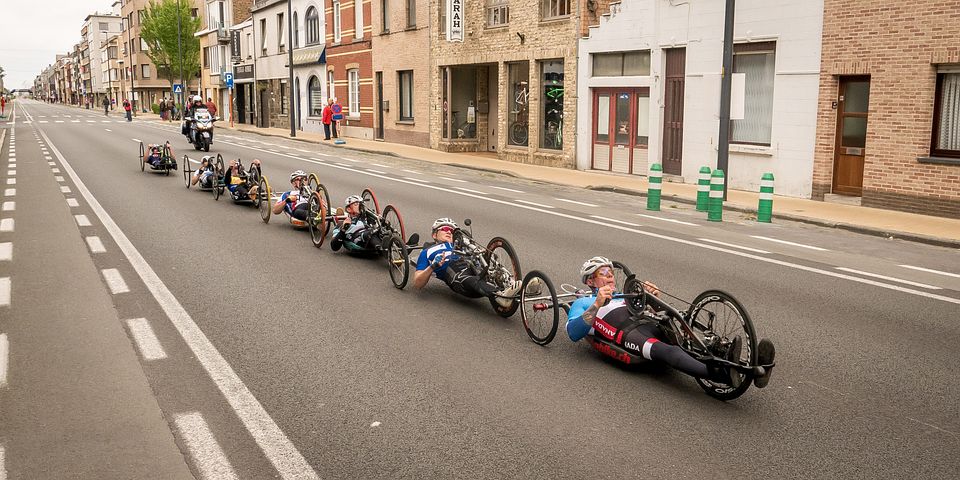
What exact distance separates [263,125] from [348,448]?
49457mm

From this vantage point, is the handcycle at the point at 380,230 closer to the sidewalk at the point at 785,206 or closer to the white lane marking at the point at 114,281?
the white lane marking at the point at 114,281

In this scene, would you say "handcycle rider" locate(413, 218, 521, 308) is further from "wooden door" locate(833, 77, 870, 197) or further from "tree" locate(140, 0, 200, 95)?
"tree" locate(140, 0, 200, 95)

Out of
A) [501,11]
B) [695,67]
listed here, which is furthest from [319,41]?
[695,67]

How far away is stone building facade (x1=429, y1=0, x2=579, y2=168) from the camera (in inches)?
A: 942

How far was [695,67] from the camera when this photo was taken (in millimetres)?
19219

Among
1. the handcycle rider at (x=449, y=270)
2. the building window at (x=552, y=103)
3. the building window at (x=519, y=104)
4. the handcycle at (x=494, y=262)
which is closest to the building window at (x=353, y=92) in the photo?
the building window at (x=519, y=104)

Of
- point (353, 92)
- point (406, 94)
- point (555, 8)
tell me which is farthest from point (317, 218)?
point (353, 92)

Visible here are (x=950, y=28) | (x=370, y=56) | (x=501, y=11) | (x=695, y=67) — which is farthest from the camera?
(x=370, y=56)

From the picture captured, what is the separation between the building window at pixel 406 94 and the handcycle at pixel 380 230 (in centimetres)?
2241

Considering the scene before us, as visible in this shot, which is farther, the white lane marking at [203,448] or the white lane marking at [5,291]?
the white lane marking at [5,291]

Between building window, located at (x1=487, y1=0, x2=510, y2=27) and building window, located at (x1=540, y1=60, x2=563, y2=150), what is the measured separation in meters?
2.49

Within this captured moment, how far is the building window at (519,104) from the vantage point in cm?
2617

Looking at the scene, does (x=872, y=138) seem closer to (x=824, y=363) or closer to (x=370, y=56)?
(x=824, y=363)

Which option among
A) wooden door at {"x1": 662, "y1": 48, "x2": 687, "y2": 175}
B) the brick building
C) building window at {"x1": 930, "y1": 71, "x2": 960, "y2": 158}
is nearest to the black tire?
the brick building
